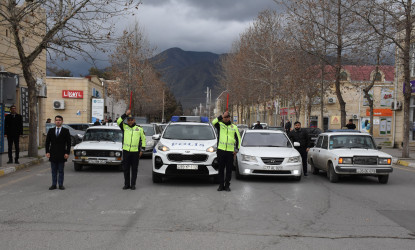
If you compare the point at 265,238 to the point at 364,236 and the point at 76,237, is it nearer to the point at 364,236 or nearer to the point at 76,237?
the point at 364,236

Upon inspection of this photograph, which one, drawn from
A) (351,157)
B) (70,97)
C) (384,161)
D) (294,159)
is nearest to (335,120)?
(70,97)

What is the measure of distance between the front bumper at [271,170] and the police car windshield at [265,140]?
136 centimetres

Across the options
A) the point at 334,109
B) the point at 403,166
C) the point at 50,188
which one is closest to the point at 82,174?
the point at 50,188

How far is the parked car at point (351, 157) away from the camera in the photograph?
11.4 metres

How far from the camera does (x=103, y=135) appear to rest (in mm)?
15070

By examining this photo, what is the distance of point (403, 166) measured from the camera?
17.7 m

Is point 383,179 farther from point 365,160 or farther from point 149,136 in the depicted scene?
point 149,136

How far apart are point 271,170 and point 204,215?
4.57 m

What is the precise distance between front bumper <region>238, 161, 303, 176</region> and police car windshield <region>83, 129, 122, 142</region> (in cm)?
552

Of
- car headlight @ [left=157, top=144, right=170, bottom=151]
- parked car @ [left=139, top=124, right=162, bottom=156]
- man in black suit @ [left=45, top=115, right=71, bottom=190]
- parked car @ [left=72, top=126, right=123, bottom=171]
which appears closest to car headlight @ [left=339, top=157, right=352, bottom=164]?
car headlight @ [left=157, top=144, right=170, bottom=151]

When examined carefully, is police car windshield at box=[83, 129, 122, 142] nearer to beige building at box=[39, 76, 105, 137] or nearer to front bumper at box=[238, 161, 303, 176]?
front bumper at box=[238, 161, 303, 176]

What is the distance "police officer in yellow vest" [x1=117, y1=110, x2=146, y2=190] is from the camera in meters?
10.1

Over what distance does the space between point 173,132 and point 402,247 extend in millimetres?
7452

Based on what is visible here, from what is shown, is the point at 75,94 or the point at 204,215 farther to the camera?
the point at 75,94
